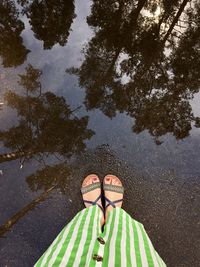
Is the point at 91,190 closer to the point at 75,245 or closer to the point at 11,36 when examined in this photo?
the point at 75,245

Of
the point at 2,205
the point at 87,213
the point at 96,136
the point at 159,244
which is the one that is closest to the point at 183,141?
the point at 96,136

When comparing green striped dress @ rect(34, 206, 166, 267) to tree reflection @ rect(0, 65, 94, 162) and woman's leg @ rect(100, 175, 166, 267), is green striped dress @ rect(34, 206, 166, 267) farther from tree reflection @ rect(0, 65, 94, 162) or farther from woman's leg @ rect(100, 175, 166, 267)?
tree reflection @ rect(0, 65, 94, 162)

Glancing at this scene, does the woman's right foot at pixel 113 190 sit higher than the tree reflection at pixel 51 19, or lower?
lower

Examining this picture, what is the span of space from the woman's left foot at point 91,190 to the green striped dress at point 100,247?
97 cm

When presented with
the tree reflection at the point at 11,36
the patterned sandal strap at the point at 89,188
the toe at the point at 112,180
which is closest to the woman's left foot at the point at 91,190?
the patterned sandal strap at the point at 89,188

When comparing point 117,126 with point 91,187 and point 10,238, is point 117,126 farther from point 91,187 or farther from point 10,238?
point 10,238

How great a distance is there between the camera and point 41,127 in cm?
427

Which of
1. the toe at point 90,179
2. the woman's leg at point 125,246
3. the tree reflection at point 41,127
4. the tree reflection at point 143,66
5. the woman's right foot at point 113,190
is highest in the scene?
the tree reflection at point 143,66

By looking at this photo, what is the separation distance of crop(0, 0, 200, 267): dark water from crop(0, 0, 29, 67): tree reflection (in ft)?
0.06

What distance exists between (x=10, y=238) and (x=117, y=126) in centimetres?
209

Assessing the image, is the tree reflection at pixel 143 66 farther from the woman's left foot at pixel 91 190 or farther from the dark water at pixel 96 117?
the woman's left foot at pixel 91 190

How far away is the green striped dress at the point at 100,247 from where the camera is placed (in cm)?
203

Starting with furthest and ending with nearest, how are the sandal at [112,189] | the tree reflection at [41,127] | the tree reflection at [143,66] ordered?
the tree reflection at [143,66]
the tree reflection at [41,127]
the sandal at [112,189]

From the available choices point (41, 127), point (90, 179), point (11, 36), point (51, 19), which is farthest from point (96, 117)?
point (51, 19)
